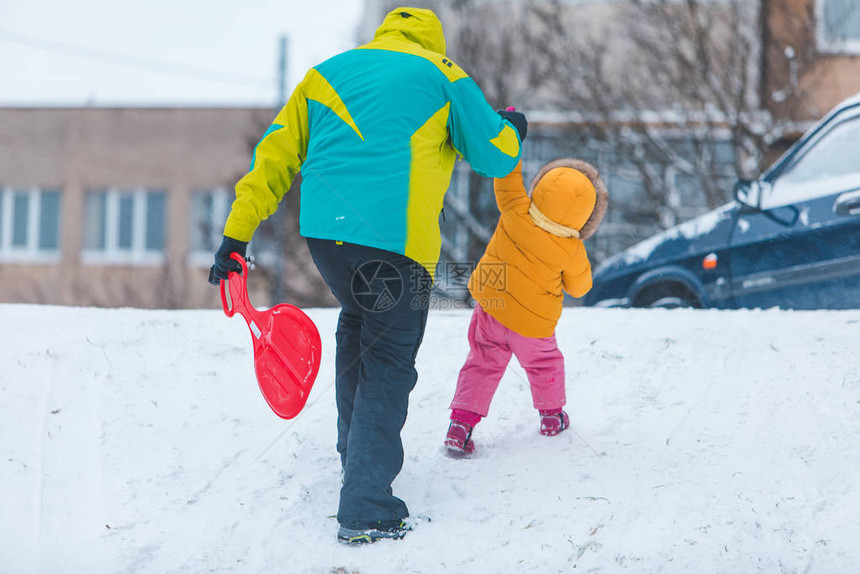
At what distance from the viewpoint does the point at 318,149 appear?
306 cm

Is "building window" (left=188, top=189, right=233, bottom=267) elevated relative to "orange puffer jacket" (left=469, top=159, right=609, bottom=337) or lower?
lower

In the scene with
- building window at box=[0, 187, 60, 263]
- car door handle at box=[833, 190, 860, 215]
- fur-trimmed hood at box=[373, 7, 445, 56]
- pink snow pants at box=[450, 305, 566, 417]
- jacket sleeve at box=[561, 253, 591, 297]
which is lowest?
building window at box=[0, 187, 60, 263]

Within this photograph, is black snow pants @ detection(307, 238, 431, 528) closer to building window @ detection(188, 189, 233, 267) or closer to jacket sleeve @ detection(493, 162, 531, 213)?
jacket sleeve @ detection(493, 162, 531, 213)

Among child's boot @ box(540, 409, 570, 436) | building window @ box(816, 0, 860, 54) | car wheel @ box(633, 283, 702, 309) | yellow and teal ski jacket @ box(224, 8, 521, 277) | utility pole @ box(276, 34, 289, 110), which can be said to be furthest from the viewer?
utility pole @ box(276, 34, 289, 110)

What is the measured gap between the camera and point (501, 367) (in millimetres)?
3705

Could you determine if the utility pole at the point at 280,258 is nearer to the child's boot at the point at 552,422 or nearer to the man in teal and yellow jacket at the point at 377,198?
the child's boot at the point at 552,422

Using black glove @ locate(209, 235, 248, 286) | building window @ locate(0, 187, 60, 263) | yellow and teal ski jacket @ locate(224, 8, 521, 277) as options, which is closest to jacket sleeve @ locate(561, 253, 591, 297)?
yellow and teal ski jacket @ locate(224, 8, 521, 277)

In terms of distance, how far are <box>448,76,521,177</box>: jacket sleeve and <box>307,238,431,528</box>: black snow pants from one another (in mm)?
482

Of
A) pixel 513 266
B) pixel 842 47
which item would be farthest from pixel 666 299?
pixel 842 47

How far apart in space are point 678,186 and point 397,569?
10889mm

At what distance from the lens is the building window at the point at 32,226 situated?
18.7m

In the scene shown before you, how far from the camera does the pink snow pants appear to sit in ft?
11.9

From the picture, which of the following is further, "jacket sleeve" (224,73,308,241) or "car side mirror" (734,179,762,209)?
"car side mirror" (734,179,762,209)

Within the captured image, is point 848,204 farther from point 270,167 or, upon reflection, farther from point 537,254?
point 270,167
